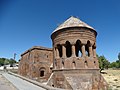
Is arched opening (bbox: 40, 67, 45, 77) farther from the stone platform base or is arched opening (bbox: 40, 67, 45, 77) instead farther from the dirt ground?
the dirt ground

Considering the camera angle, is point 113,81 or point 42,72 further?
point 113,81

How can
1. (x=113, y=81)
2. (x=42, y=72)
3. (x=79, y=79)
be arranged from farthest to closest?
(x=113, y=81) < (x=42, y=72) < (x=79, y=79)

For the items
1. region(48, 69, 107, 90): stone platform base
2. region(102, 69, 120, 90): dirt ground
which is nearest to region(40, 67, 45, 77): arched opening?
region(48, 69, 107, 90): stone platform base

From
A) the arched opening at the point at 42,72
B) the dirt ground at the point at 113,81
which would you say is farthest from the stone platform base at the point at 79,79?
the arched opening at the point at 42,72

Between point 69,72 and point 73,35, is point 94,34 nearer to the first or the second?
point 73,35

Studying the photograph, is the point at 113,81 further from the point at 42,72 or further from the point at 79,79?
the point at 79,79

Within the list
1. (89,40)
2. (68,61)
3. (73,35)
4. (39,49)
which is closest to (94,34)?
(89,40)

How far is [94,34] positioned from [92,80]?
5.11 meters

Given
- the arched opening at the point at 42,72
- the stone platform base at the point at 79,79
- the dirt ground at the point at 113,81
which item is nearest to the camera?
the stone platform base at the point at 79,79

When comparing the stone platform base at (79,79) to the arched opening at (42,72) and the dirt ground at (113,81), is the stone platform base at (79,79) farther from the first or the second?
the arched opening at (42,72)

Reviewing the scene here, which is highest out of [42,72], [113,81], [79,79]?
[42,72]

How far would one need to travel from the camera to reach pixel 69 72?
14.1 metres

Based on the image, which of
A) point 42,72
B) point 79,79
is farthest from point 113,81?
point 79,79

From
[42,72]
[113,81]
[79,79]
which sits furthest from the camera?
[113,81]
